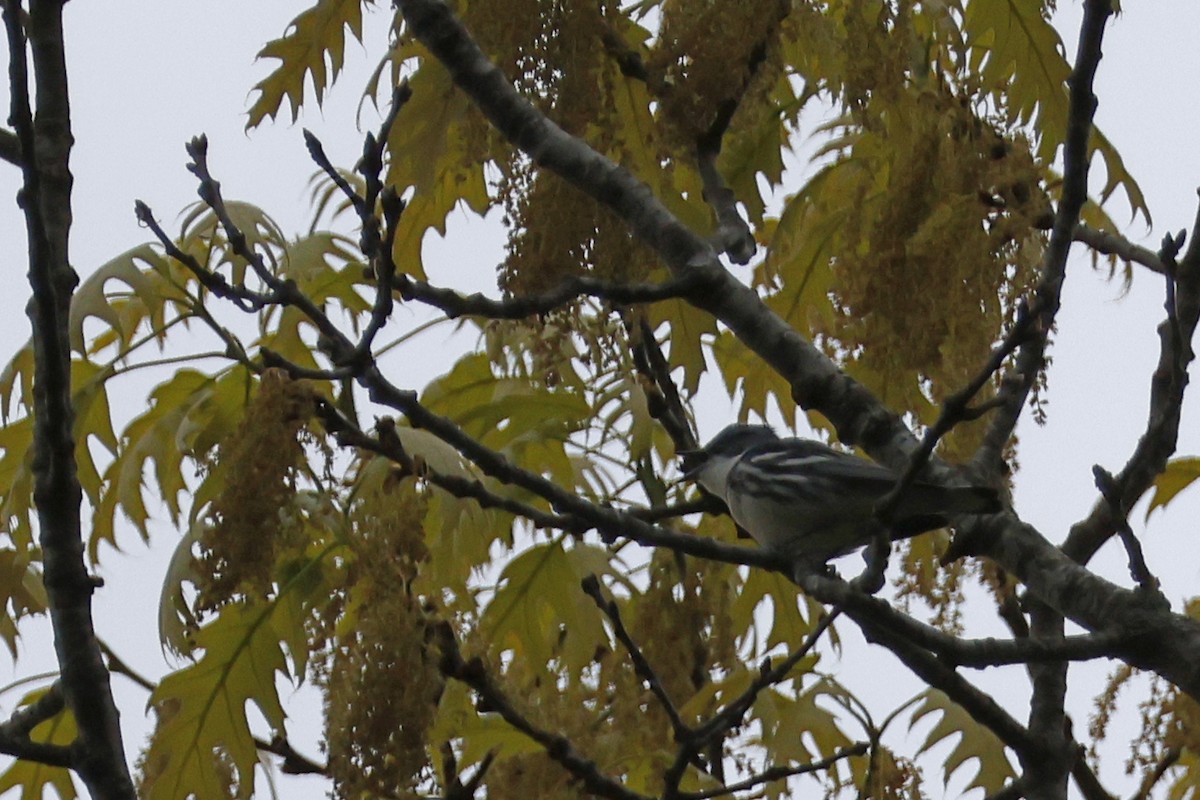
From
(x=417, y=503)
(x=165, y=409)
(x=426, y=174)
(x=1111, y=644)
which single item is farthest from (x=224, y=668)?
(x=1111, y=644)

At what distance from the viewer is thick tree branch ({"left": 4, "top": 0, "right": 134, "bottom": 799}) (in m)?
2.24

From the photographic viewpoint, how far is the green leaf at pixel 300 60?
3262mm

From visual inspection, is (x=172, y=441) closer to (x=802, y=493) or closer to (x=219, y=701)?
(x=219, y=701)

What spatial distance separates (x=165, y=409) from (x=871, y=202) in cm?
166

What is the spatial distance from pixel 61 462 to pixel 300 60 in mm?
1325

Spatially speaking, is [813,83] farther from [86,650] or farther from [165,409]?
[86,650]

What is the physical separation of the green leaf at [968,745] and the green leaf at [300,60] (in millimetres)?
1895

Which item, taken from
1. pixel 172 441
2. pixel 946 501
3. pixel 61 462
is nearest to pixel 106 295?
pixel 172 441

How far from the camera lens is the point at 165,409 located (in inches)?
139

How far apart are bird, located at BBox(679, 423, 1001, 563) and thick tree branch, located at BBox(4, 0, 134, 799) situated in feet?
3.68

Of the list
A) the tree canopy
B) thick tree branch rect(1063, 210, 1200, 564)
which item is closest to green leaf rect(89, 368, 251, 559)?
the tree canopy

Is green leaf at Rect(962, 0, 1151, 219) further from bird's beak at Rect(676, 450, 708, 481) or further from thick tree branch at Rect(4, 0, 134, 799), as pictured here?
thick tree branch at Rect(4, 0, 134, 799)

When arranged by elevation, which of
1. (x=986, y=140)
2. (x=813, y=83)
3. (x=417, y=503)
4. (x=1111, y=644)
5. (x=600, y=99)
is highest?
(x=813, y=83)

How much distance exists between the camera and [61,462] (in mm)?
2273
